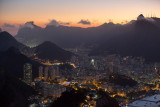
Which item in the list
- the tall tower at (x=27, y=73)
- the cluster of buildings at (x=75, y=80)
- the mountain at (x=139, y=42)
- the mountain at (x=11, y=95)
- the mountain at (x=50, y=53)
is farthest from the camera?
the mountain at (x=139, y=42)

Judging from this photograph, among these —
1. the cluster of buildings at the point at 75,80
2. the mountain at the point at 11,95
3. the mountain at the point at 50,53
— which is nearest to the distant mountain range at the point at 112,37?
the cluster of buildings at the point at 75,80

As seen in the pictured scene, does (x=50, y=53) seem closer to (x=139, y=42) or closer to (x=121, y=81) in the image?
(x=121, y=81)

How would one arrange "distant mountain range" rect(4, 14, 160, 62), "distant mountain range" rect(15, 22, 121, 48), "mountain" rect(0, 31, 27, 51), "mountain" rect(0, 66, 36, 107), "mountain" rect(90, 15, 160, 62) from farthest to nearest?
"distant mountain range" rect(15, 22, 121, 48), "distant mountain range" rect(4, 14, 160, 62), "mountain" rect(90, 15, 160, 62), "mountain" rect(0, 31, 27, 51), "mountain" rect(0, 66, 36, 107)

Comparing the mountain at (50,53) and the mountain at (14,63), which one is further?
the mountain at (50,53)

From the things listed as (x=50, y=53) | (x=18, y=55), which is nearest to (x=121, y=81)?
(x=18, y=55)

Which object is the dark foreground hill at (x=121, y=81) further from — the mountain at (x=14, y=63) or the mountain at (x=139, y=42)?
the mountain at (x=139, y=42)

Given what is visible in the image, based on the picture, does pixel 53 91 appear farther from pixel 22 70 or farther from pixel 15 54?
pixel 15 54

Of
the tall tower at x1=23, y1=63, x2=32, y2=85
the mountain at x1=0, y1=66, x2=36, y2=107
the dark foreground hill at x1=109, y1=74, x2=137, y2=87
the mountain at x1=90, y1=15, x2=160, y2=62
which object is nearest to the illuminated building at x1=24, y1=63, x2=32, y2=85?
the tall tower at x1=23, y1=63, x2=32, y2=85

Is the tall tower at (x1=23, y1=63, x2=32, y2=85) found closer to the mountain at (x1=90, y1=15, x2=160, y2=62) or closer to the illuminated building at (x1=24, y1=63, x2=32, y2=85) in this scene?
the illuminated building at (x1=24, y1=63, x2=32, y2=85)

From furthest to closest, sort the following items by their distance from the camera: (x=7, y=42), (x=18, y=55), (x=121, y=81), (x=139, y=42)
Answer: (x=139, y=42) → (x=7, y=42) → (x=18, y=55) → (x=121, y=81)
